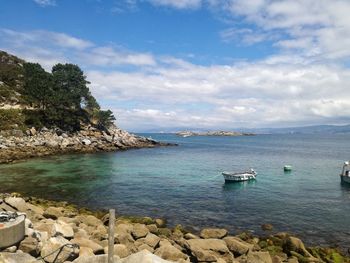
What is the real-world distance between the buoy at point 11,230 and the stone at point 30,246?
28cm

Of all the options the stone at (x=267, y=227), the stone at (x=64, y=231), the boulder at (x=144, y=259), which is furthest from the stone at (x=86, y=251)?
the stone at (x=267, y=227)

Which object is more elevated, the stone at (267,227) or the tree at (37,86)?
the tree at (37,86)

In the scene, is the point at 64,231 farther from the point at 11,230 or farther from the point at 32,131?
the point at 32,131

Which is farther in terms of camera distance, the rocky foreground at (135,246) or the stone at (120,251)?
the stone at (120,251)

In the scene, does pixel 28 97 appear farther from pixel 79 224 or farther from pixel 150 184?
pixel 79 224

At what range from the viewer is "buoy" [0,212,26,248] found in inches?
604

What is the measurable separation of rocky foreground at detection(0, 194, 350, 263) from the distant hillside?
73933 mm

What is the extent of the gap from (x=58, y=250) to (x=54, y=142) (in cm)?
7689

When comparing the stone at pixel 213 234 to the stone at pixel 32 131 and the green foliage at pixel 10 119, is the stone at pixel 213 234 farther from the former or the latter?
the green foliage at pixel 10 119

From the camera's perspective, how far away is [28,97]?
101562 mm

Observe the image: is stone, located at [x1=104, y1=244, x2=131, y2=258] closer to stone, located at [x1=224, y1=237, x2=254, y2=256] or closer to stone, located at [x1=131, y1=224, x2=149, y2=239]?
stone, located at [x1=131, y1=224, x2=149, y2=239]

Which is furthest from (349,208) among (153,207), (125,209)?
(125,209)

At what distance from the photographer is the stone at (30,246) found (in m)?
15.8

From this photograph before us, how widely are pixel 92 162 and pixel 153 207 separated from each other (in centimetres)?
4001
